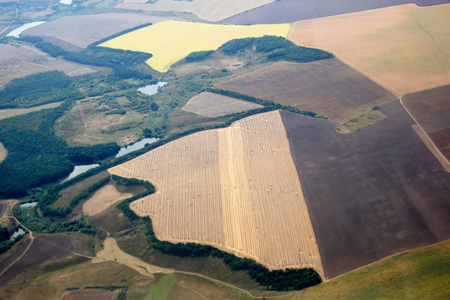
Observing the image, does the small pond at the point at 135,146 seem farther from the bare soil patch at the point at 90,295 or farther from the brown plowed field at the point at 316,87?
the bare soil patch at the point at 90,295

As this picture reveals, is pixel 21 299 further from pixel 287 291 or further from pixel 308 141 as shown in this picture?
pixel 308 141

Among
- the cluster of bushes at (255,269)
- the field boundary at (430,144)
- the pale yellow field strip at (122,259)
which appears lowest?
the pale yellow field strip at (122,259)

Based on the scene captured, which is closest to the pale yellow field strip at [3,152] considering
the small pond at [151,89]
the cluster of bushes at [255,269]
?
the small pond at [151,89]

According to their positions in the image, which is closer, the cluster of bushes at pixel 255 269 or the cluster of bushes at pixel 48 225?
the cluster of bushes at pixel 255 269

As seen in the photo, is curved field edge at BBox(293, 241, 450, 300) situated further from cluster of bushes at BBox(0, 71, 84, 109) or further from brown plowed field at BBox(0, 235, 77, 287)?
cluster of bushes at BBox(0, 71, 84, 109)

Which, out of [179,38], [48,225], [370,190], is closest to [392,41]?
[370,190]

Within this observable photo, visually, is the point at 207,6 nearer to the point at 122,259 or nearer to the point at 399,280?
the point at 122,259

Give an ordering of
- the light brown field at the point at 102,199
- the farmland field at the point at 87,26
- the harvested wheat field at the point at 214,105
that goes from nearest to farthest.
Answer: the light brown field at the point at 102,199, the harvested wheat field at the point at 214,105, the farmland field at the point at 87,26
